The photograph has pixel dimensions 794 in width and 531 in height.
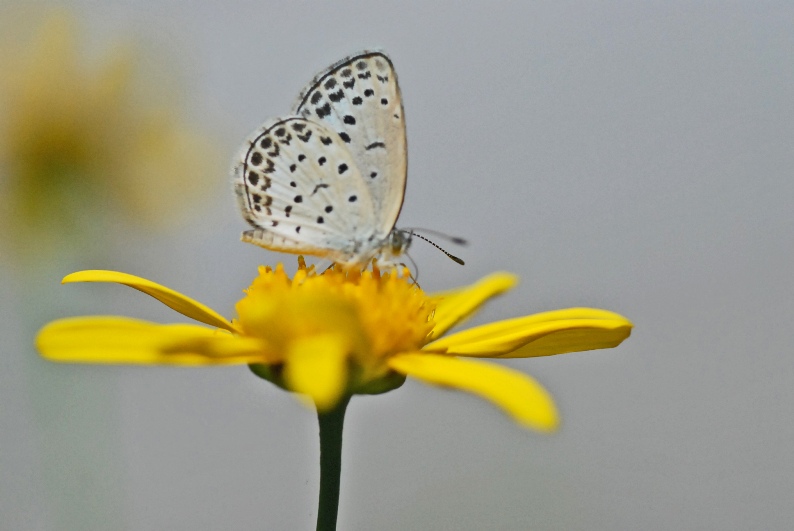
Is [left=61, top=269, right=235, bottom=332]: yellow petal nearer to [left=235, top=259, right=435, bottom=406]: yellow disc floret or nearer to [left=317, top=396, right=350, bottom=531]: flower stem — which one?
[left=235, top=259, right=435, bottom=406]: yellow disc floret

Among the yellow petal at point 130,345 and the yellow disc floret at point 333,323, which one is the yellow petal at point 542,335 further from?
the yellow petal at point 130,345

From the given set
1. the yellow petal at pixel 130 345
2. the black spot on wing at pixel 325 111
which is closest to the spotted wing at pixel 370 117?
the black spot on wing at pixel 325 111

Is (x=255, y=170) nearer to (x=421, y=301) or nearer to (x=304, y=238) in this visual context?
(x=304, y=238)

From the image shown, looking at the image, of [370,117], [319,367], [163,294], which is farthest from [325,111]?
[319,367]

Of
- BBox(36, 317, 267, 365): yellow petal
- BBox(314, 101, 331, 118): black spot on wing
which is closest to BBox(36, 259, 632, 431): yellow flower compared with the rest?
BBox(36, 317, 267, 365): yellow petal

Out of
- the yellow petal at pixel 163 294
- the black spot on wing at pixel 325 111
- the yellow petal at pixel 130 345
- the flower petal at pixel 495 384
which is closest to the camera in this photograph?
the flower petal at pixel 495 384

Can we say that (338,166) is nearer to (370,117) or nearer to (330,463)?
(370,117)

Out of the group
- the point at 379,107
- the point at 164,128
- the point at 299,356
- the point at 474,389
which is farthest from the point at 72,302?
the point at 474,389
